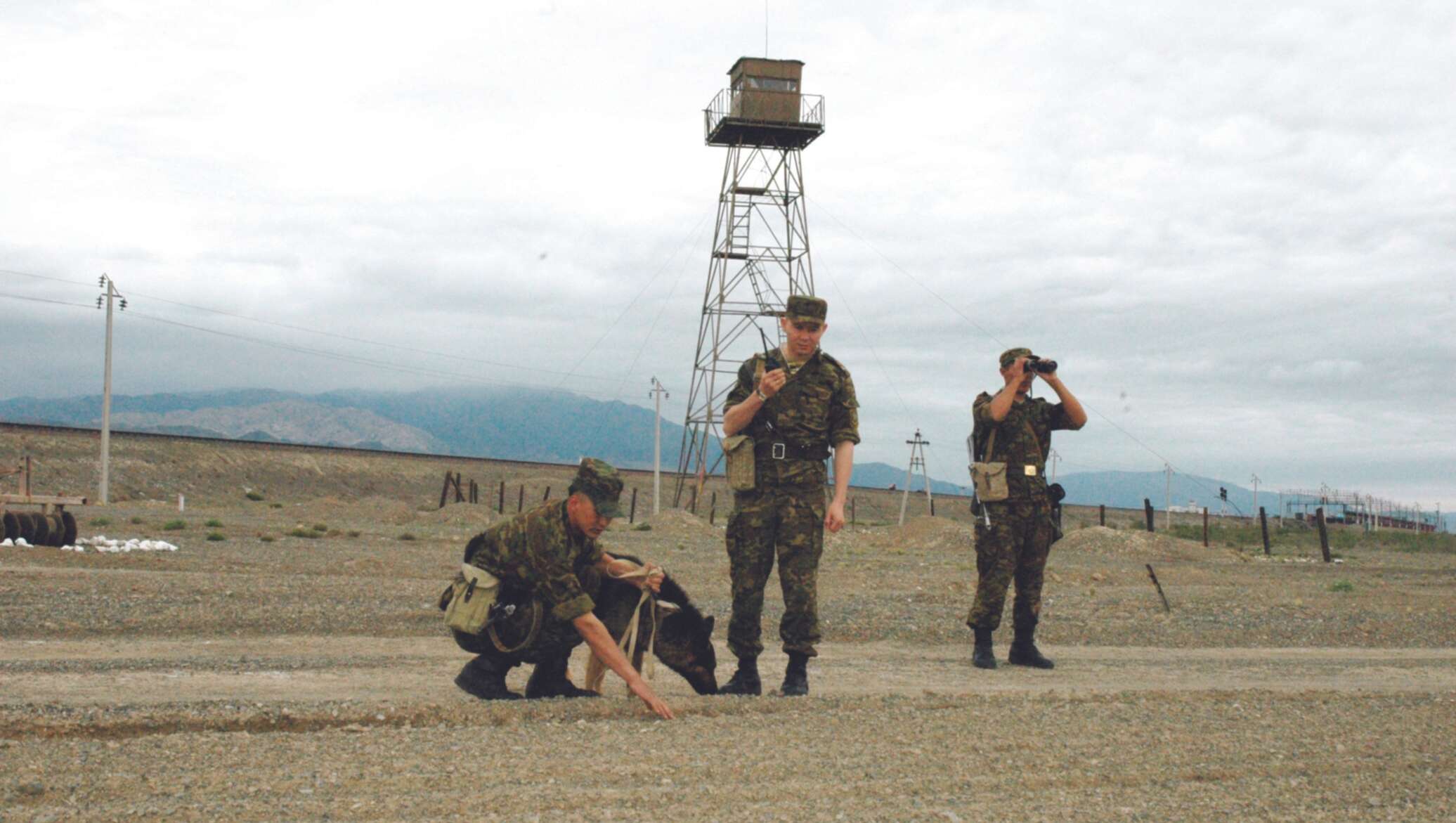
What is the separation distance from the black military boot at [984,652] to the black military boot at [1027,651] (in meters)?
0.24

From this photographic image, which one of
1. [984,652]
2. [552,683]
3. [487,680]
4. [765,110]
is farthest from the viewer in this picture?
[765,110]

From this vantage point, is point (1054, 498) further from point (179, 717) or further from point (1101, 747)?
point (179, 717)

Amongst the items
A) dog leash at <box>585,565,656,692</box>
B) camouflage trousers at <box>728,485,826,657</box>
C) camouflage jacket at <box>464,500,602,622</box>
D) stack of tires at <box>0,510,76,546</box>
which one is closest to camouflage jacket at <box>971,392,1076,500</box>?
camouflage trousers at <box>728,485,826,657</box>

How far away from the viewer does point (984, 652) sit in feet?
30.0

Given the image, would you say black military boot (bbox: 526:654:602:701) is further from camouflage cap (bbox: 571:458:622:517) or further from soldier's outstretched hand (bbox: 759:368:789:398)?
soldier's outstretched hand (bbox: 759:368:789:398)

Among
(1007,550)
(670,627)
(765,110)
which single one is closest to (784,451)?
(670,627)

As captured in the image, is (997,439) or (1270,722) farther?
(997,439)

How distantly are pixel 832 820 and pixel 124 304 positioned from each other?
50.0 m

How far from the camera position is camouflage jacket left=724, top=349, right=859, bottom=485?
731cm

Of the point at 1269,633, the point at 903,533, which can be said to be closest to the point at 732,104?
the point at 903,533

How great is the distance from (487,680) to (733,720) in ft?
4.93

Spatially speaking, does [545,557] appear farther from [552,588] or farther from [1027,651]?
[1027,651]

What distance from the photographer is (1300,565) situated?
3238 cm

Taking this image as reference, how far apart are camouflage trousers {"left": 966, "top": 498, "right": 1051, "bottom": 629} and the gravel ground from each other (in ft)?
1.59
